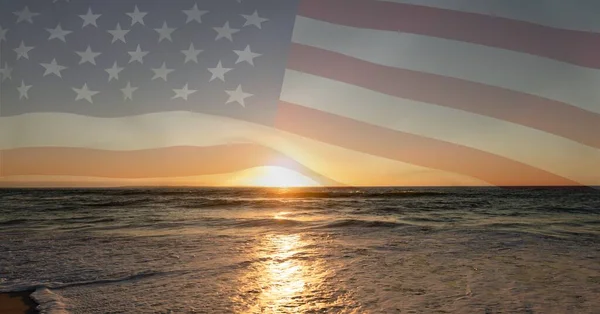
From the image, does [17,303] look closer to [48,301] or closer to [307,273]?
[48,301]

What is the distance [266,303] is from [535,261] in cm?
499

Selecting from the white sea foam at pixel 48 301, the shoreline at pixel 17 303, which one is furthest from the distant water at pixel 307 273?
the shoreline at pixel 17 303

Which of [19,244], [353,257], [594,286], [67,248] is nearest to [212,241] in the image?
[67,248]

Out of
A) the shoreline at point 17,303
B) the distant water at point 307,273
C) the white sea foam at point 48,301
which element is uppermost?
the distant water at point 307,273

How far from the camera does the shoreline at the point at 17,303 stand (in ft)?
14.1

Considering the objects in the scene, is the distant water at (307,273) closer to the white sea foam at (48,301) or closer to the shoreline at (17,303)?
the white sea foam at (48,301)

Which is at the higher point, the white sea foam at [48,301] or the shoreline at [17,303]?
the white sea foam at [48,301]

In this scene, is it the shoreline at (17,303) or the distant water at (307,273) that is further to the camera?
the distant water at (307,273)

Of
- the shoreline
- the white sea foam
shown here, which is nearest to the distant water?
the white sea foam

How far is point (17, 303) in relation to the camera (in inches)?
180

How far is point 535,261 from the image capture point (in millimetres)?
6922

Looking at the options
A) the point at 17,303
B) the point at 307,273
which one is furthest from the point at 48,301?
the point at 307,273

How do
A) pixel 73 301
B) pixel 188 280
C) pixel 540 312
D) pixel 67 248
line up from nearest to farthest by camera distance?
pixel 540 312
pixel 73 301
pixel 188 280
pixel 67 248

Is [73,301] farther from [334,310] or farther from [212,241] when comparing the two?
[212,241]
